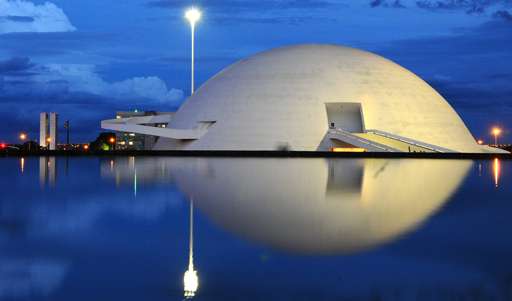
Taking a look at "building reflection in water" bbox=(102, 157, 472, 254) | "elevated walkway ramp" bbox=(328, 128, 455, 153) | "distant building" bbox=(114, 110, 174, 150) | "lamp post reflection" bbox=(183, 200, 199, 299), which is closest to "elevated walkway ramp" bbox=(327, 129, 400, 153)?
"elevated walkway ramp" bbox=(328, 128, 455, 153)

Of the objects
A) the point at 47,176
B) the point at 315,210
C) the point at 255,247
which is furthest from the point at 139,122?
the point at 255,247

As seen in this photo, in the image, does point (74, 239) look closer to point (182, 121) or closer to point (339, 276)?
point (339, 276)

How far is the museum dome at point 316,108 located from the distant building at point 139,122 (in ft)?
21.5

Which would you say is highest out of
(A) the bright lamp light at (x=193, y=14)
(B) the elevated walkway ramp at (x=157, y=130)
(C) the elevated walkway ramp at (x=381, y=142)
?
(A) the bright lamp light at (x=193, y=14)

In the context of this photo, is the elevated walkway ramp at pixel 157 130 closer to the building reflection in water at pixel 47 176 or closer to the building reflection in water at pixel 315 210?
the building reflection in water at pixel 47 176

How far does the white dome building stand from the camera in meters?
46.1

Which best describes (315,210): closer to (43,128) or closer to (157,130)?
(157,130)

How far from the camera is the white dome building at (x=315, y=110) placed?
4609cm

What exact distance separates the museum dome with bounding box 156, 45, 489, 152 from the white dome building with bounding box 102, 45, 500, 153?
69 millimetres

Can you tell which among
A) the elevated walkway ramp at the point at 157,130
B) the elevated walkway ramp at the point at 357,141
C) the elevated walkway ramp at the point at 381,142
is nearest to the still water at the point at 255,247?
the elevated walkway ramp at the point at 357,141

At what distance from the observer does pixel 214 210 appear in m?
10.2

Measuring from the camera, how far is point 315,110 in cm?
4675

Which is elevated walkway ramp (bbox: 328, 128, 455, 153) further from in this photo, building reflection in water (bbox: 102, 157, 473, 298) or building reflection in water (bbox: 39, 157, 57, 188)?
building reflection in water (bbox: 102, 157, 473, 298)

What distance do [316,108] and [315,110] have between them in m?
0.19
